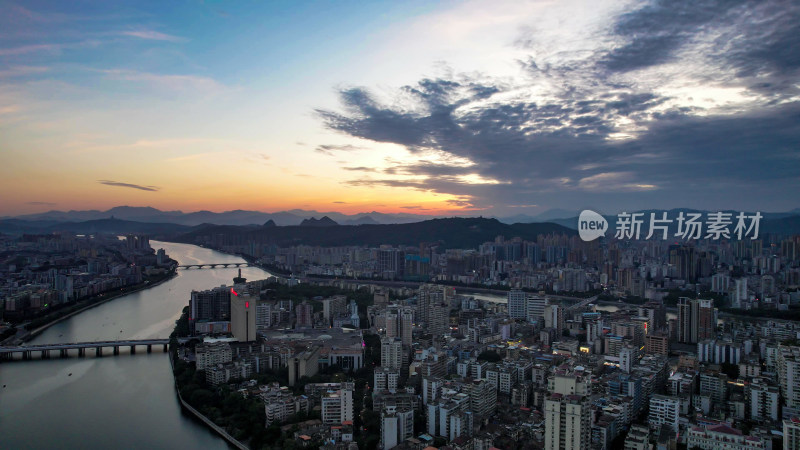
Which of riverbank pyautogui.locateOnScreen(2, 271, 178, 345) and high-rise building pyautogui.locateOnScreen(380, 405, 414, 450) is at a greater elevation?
high-rise building pyautogui.locateOnScreen(380, 405, 414, 450)

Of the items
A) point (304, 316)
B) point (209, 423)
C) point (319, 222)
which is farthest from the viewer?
point (319, 222)

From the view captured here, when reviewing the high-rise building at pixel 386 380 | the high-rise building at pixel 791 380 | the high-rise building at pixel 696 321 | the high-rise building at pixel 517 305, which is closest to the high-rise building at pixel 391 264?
the high-rise building at pixel 517 305

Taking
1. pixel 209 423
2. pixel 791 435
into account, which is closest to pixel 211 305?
pixel 209 423

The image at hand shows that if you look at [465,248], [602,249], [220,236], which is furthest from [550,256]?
[220,236]

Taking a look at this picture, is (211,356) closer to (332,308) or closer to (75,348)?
(75,348)

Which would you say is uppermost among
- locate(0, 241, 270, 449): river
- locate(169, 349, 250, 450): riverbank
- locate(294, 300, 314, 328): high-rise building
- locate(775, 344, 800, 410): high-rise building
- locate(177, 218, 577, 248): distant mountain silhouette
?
locate(177, 218, 577, 248): distant mountain silhouette

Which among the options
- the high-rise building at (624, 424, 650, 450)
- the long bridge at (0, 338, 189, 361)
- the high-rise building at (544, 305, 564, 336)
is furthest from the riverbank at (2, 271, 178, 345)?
the high-rise building at (624, 424, 650, 450)

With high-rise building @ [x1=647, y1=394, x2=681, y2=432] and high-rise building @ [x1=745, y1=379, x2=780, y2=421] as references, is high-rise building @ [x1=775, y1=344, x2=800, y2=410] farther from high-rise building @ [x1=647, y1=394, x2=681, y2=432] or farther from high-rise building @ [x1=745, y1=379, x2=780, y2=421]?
high-rise building @ [x1=647, y1=394, x2=681, y2=432]
